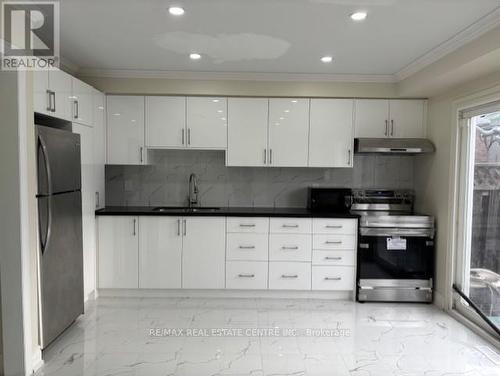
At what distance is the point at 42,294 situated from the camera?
2.43 meters

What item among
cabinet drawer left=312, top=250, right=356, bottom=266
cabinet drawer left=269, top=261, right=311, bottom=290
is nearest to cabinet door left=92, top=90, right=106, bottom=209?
cabinet drawer left=269, top=261, right=311, bottom=290

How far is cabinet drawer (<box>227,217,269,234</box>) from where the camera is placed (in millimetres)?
3676

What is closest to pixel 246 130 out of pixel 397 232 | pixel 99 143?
pixel 99 143

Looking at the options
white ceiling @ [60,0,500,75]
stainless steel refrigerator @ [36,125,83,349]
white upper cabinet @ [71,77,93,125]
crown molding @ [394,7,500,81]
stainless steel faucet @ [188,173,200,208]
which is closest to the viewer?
white ceiling @ [60,0,500,75]

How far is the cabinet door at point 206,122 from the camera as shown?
3832mm

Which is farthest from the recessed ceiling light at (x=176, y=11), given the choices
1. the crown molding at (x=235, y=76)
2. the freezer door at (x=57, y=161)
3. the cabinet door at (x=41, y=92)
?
the crown molding at (x=235, y=76)

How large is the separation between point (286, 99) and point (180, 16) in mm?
1730

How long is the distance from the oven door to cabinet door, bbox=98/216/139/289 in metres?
2.36

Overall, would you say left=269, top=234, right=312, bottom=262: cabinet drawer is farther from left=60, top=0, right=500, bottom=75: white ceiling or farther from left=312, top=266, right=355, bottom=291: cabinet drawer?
left=60, top=0, right=500, bottom=75: white ceiling

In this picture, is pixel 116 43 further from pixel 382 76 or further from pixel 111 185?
pixel 382 76

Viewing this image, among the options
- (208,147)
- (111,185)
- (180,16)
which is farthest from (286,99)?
(111,185)

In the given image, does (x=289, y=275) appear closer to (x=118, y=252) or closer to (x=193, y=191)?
(x=193, y=191)

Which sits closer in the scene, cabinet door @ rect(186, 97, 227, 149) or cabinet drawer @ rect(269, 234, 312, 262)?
cabinet drawer @ rect(269, 234, 312, 262)

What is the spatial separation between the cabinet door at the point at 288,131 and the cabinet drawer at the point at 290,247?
2.63 ft
